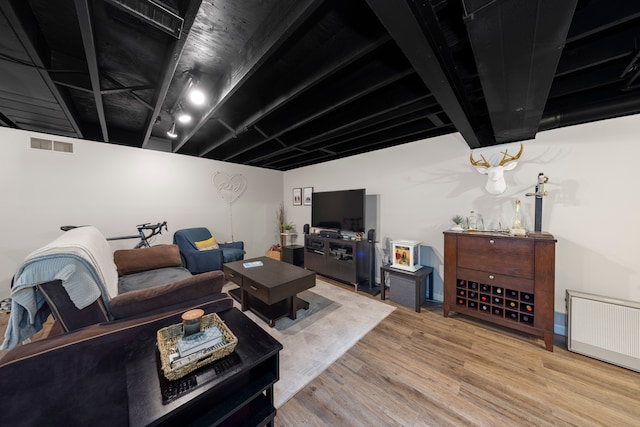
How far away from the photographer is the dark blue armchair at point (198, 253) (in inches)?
129

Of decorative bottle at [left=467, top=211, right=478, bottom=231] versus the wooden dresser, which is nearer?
the wooden dresser

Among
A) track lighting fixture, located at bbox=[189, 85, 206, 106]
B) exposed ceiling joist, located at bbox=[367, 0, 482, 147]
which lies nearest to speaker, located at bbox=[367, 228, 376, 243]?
exposed ceiling joist, located at bbox=[367, 0, 482, 147]

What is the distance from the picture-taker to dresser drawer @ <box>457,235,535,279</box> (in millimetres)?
2002

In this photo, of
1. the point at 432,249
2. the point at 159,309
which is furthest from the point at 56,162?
the point at 432,249

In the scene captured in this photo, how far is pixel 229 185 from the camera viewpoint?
4.41 metres

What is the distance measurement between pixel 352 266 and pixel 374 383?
5.93 ft

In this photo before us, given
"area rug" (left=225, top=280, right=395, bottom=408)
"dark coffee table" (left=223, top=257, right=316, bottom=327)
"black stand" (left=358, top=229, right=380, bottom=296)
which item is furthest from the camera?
"black stand" (left=358, top=229, right=380, bottom=296)

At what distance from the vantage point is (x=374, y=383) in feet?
5.17

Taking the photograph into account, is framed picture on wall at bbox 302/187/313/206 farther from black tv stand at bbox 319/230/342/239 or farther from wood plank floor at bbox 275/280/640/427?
wood plank floor at bbox 275/280/640/427

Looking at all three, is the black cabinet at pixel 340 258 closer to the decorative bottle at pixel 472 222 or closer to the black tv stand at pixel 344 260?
the black tv stand at pixel 344 260

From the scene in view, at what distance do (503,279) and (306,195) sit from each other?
366cm

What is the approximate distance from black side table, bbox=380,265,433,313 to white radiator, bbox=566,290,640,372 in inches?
49.9

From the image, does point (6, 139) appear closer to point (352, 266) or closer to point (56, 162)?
point (56, 162)

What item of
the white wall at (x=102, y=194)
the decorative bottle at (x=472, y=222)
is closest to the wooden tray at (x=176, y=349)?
the decorative bottle at (x=472, y=222)
